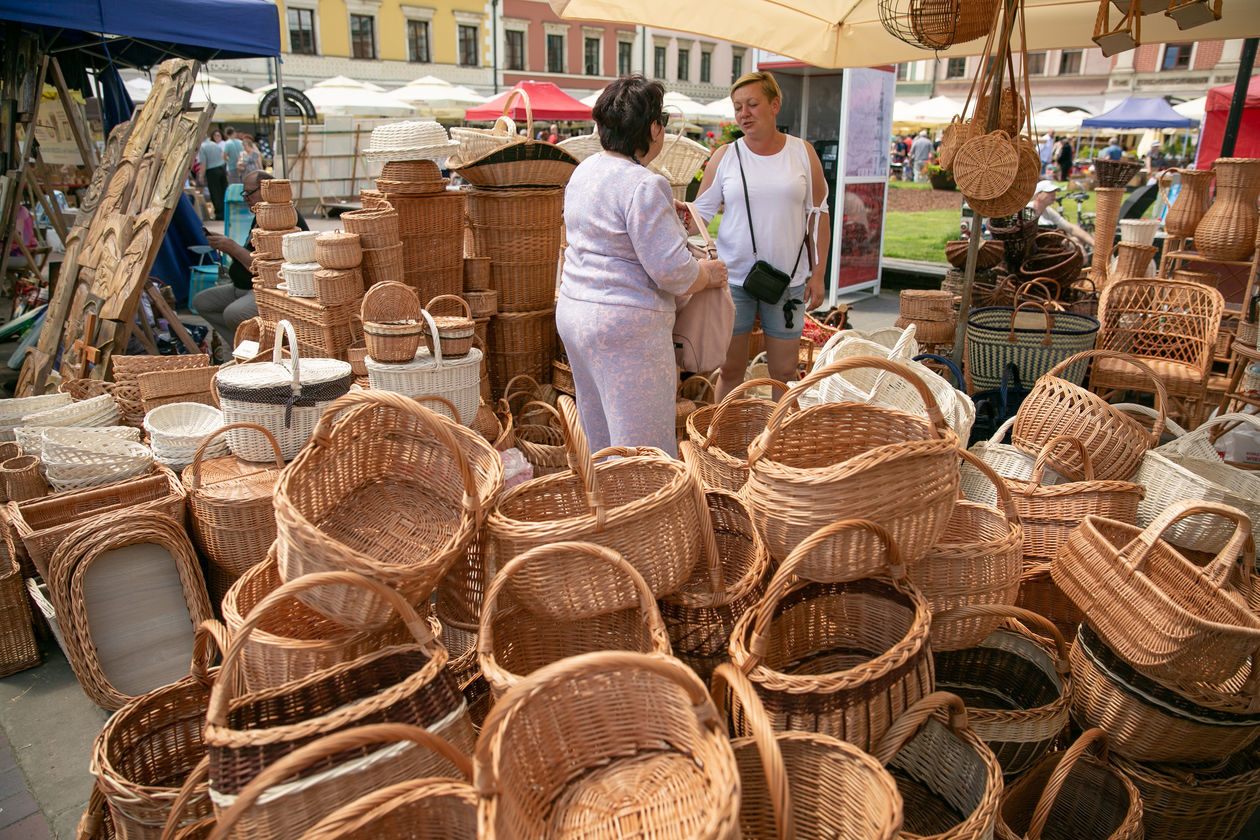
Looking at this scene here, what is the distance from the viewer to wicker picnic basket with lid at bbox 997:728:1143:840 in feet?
6.11

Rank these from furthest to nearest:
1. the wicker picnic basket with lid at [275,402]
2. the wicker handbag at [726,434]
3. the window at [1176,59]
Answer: the window at [1176,59], the wicker picnic basket with lid at [275,402], the wicker handbag at [726,434]

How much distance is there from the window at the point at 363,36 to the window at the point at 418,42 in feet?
3.98

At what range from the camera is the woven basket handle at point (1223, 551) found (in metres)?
1.97

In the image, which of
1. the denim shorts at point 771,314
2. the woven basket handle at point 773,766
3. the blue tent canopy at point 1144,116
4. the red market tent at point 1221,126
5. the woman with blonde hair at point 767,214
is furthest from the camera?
the blue tent canopy at point 1144,116

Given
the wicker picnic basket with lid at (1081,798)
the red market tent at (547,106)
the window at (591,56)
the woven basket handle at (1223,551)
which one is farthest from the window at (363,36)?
the wicker picnic basket with lid at (1081,798)

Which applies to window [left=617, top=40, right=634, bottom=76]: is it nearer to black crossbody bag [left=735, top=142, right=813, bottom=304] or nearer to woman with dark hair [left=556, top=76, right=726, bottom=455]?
black crossbody bag [left=735, top=142, right=813, bottom=304]

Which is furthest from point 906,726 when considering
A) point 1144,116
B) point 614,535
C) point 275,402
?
point 1144,116

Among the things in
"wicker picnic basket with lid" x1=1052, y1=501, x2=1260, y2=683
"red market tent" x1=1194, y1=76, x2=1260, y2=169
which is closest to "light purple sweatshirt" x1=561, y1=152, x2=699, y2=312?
"wicker picnic basket with lid" x1=1052, y1=501, x2=1260, y2=683

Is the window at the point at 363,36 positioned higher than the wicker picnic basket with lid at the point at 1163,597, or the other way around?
the window at the point at 363,36

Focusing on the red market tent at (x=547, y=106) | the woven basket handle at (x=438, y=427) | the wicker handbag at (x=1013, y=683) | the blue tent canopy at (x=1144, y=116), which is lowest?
the wicker handbag at (x=1013, y=683)

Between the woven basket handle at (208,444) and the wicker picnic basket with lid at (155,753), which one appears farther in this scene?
the woven basket handle at (208,444)

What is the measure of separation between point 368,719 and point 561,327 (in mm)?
1494

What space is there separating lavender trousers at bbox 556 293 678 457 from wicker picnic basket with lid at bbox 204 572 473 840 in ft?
3.69

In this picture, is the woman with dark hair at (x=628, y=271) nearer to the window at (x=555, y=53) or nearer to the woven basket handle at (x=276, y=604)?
the woven basket handle at (x=276, y=604)
